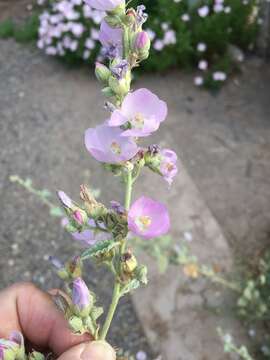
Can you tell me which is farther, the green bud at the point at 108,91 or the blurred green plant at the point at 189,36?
the blurred green plant at the point at 189,36

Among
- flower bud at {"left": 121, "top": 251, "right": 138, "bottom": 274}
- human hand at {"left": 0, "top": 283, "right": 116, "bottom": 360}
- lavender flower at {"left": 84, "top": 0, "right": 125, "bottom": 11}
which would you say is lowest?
human hand at {"left": 0, "top": 283, "right": 116, "bottom": 360}

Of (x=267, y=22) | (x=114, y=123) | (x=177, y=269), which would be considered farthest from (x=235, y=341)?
(x=267, y=22)

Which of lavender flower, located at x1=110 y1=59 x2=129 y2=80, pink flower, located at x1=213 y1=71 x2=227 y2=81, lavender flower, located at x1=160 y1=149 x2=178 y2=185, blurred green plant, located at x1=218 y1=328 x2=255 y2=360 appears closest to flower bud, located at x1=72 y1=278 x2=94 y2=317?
lavender flower, located at x1=160 y1=149 x2=178 y2=185

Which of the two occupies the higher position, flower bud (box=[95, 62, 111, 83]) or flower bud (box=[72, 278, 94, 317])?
flower bud (box=[95, 62, 111, 83])

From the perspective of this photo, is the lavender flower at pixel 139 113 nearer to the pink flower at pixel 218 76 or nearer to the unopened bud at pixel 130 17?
the unopened bud at pixel 130 17

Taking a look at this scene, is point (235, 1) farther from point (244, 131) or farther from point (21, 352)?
point (21, 352)

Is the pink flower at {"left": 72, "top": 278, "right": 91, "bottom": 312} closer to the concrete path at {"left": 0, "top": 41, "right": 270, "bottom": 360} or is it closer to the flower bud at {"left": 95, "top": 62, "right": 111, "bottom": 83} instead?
the flower bud at {"left": 95, "top": 62, "right": 111, "bottom": 83}

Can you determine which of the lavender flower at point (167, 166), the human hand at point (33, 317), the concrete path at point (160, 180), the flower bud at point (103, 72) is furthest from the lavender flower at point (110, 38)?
the concrete path at point (160, 180)
